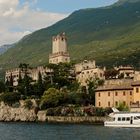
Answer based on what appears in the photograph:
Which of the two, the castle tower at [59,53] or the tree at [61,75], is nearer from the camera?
the tree at [61,75]

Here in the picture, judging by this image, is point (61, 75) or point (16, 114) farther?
point (61, 75)

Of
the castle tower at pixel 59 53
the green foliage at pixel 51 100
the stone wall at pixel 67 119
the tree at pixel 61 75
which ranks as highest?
the castle tower at pixel 59 53

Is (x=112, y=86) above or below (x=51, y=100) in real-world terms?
above

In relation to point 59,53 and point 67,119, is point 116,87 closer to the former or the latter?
point 67,119

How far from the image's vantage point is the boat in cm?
9144

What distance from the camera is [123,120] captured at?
93875 millimetres

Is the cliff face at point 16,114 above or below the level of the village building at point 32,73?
below

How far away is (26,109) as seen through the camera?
125000 mm

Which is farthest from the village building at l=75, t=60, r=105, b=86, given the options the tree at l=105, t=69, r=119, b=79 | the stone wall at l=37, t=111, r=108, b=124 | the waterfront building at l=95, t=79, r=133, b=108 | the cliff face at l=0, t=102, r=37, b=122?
the stone wall at l=37, t=111, r=108, b=124

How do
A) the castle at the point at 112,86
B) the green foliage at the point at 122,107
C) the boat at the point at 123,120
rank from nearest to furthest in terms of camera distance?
1. the boat at the point at 123,120
2. the green foliage at the point at 122,107
3. the castle at the point at 112,86

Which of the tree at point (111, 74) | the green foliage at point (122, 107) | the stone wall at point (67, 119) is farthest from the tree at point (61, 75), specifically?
the green foliage at point (122, 107)

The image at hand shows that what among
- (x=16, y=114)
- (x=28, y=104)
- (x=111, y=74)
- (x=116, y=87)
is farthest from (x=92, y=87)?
(x=16, y=114)

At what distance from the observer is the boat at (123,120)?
91.4 m

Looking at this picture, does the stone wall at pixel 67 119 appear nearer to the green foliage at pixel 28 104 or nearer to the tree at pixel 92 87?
the green foliage at pixel 28 104
